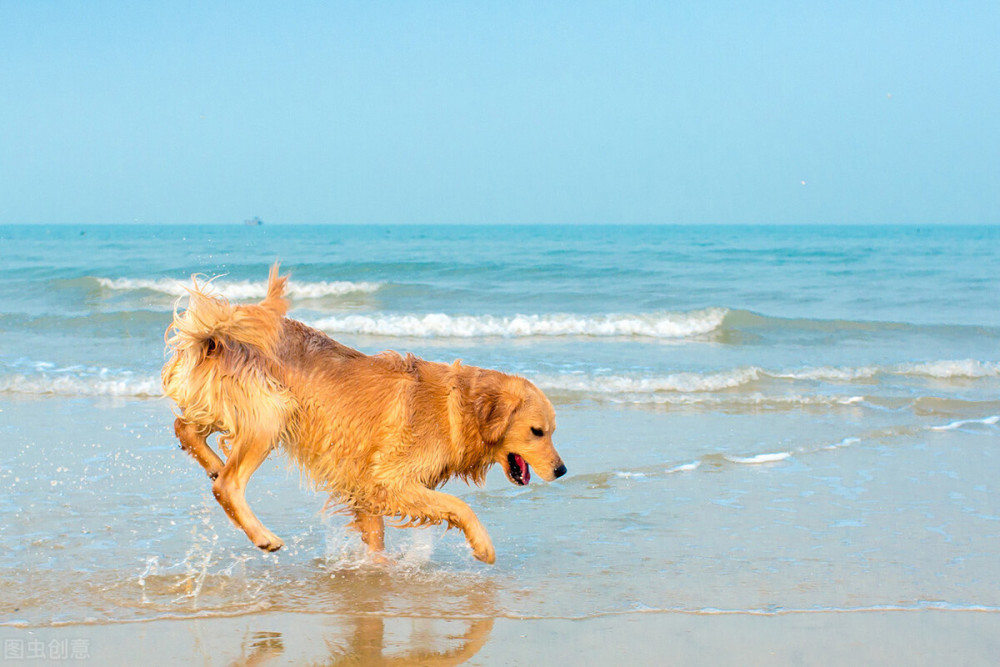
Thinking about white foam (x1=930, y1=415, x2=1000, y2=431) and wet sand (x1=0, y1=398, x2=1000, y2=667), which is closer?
wet sand (x1=0, y1=398, x2=1000, y2=667)

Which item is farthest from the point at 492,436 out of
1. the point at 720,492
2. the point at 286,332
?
the point at 720,492

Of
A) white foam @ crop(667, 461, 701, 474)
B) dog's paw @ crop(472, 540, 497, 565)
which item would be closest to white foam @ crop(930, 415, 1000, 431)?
white foam @ crop(667, 461, 701, 474)

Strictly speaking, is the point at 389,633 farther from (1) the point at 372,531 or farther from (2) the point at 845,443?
(2) the point at 845,443

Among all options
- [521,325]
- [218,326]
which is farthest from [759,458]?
[521,325]

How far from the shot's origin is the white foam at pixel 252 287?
74.4 ft

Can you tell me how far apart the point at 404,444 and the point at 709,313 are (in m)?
13.1

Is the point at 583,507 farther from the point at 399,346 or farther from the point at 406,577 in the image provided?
the point at 399,346

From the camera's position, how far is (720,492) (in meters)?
7.07

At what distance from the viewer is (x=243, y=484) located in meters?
5.03

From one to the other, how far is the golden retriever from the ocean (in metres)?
0.48

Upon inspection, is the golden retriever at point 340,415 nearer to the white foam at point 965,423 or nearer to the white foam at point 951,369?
the white foam at point 965,423

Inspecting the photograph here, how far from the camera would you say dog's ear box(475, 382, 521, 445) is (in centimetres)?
526

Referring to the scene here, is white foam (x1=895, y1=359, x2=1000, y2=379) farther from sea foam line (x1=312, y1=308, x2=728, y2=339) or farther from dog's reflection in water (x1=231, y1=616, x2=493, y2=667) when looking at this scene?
dog's reflection in water (x1=231, y1=616, x2=493, y2=667)

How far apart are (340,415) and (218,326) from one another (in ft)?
2.57
